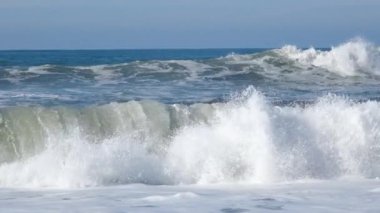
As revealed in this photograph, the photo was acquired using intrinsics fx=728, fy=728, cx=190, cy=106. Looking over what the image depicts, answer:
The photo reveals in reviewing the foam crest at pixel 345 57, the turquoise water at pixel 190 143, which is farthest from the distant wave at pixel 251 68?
the turquoise water at pixel 190 143

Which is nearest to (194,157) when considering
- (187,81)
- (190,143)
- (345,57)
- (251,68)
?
(190,143)

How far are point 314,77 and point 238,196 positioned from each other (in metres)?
17.4

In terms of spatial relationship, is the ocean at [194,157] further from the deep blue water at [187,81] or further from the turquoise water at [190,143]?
the deep blue water at [187,81]

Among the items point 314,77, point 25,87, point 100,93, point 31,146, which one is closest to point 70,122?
point 31,146

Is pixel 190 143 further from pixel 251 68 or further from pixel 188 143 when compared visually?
pixel 251 68

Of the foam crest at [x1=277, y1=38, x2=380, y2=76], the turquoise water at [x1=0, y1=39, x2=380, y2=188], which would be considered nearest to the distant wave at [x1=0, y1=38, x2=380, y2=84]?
the foam crest at [x1=277, y1=38, x2=380, y2=76]

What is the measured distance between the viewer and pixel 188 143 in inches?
412

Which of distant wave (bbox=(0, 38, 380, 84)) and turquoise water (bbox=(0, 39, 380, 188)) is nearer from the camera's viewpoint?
turquoise water (bbox=(0, 39, 380, 188))

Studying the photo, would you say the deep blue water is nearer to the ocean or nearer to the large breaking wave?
the large breaking wave

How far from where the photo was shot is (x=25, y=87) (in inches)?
755

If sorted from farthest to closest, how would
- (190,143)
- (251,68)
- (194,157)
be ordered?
(251,68) → (190,143) → (194,157)

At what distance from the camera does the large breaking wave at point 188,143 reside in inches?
381

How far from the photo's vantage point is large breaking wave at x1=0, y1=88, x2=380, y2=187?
9.69 m

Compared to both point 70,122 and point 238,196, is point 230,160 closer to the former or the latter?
point 238,196
